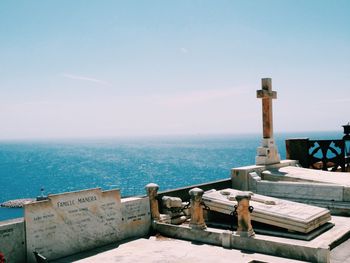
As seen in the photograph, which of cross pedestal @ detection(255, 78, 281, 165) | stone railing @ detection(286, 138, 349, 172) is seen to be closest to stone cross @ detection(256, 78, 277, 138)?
cross pedestal @ detection(255, 78, 281, 165)

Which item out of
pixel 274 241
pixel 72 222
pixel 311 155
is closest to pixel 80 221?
pixel 72 222

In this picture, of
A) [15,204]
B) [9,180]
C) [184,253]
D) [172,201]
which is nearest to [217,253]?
[184,253]

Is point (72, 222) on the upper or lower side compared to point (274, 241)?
upper

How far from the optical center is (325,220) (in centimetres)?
1041

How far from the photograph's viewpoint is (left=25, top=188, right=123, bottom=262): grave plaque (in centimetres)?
879

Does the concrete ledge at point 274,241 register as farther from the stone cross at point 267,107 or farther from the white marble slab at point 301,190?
the stone cross at point 267,107

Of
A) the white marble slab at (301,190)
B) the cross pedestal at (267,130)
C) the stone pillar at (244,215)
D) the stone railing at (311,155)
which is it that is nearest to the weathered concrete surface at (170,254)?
the stone pillar at (244,215)

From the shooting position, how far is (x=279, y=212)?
10.2m

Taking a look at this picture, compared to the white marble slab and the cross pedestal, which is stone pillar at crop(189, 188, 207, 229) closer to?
the white marble slab

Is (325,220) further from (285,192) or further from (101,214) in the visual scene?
(101,214)

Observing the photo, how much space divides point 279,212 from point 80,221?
17.3 ft

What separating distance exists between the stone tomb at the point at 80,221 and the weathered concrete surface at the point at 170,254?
1.35ft

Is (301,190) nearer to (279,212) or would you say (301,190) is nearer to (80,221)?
(279,212)

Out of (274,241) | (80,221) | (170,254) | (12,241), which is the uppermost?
(80,221)
